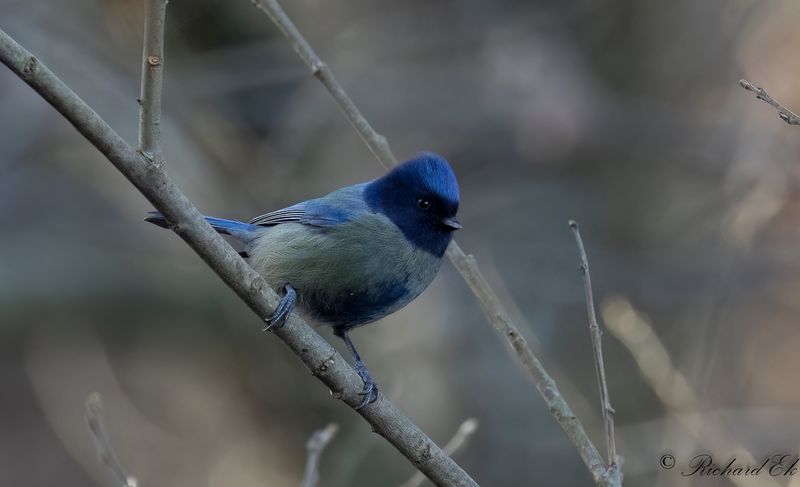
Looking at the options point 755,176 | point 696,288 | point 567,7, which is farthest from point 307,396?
point 567,7

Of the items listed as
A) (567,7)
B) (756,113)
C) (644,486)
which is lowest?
(644,486)

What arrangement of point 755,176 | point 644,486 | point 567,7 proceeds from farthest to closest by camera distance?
1. point 567,7
2. point 644,486
3. point 755,176

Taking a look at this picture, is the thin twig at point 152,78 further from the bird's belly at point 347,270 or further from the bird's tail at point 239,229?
the bird's tail at point 239,229

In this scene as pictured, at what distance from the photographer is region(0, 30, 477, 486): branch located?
2.50 meters

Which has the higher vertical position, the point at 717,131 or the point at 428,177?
the point at 717,131

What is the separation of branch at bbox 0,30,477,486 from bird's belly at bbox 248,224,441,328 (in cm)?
62

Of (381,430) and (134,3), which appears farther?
(134,3)

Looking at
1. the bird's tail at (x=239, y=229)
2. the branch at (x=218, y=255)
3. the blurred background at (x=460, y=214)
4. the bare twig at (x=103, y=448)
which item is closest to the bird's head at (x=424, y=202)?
the bird's tail at (x=239, y=229)

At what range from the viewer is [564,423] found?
3168mm

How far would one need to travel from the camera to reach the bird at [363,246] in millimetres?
3930

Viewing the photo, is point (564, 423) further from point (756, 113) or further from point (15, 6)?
point (15, 6)

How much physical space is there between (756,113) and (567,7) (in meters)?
2.27

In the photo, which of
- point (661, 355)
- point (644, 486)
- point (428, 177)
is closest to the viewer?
point (428, 177)

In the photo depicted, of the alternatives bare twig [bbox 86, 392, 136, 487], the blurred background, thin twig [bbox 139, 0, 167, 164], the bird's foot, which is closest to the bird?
the bird's foot
